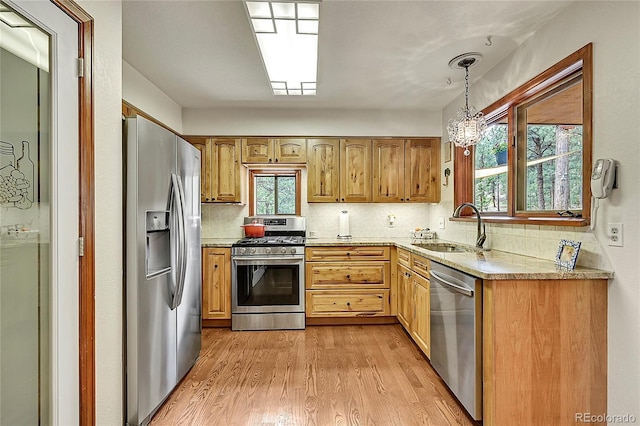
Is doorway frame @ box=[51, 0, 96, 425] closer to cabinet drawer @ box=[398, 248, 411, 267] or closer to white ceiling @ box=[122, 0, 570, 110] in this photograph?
white ceiling @ box=[122, 0, 570, 110]

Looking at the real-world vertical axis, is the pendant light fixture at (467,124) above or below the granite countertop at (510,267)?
above

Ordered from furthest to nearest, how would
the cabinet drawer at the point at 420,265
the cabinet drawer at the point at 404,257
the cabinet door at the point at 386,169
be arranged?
the cabinet door at the point at 386,169 → the cabinet drawer at the point at 404,257 → the cabinet drawer at the point at 420,265

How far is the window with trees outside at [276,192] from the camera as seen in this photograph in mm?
4336

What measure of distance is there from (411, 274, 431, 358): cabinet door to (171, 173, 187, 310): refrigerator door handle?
185 centimetres

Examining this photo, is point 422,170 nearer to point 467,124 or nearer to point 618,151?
point 467,124

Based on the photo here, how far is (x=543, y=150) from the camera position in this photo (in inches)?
96.6

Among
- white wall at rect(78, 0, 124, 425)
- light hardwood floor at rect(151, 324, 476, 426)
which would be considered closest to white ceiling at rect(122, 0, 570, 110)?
white wall at rect(78, 0, 124, 425)

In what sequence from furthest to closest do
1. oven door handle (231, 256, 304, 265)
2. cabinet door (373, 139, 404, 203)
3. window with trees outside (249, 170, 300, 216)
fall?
1. window with trees outside (249, 170, 300, 216)
2. cabinet door (373, 139, 404, 203)
3. oven door handle (231, 256, 304, 265)

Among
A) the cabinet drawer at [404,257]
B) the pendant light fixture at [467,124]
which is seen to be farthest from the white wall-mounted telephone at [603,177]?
the cabinet drawer at [404,257]

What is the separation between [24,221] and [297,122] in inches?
121

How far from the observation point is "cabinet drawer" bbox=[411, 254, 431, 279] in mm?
2684

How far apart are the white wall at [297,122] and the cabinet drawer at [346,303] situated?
6.13ft

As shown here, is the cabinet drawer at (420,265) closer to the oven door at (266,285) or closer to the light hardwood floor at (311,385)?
the light hardwood floor at (311,385)

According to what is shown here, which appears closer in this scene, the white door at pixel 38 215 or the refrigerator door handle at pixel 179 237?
the white door at pixel 38 215
